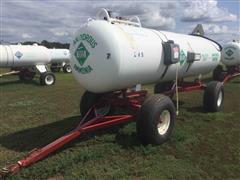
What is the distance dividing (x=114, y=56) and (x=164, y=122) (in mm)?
1722

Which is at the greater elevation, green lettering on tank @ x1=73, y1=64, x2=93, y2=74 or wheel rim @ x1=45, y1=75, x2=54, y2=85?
green lettering on tank @ x1=73, y1=64, x2=93, y2=74

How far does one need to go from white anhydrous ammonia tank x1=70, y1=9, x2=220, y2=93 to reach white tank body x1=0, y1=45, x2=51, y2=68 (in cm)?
1067

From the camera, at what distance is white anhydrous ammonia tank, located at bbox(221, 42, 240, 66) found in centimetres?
1808

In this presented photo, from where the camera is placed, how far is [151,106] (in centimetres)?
632

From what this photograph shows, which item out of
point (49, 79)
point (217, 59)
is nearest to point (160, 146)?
point (217, 59)

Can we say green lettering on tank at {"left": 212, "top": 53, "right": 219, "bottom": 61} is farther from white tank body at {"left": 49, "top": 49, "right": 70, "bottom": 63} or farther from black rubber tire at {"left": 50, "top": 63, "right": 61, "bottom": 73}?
black rubber tire at {"left": 50, "top": 63, "right": 61, "bottom": 73}

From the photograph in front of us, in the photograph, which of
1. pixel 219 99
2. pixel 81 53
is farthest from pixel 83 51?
pixel 219 99

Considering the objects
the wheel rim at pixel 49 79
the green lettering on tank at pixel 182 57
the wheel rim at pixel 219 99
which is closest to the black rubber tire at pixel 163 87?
the wheel rim at pixel 219 99

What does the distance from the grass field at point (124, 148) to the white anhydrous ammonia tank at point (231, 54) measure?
28.2ft

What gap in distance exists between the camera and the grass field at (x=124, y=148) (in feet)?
17.4

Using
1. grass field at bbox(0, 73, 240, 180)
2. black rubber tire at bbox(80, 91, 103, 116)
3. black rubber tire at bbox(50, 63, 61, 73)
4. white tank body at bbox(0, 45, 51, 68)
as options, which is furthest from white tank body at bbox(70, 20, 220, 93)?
black rubber tire at bbox(50, 63, 61, 73)

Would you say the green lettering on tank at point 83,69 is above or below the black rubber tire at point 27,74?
above

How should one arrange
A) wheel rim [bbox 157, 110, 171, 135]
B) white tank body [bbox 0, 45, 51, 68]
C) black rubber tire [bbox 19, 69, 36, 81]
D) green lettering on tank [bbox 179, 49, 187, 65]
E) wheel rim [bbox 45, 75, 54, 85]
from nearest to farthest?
wheel rim [bbox 157, 110, 171, 135] < green lettering on tank [bbox 179, 49, 187, 65] < white tank body [bbox 0, 45, 51, 68] < wheel rim [bbox 45, 75, 54, 85] < black rubber tire [bbox 19, 69, 36, 81]

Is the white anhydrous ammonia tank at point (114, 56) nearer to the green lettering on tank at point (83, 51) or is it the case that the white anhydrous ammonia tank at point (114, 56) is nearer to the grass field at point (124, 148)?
the green lettering on tank at point (83, 51)
